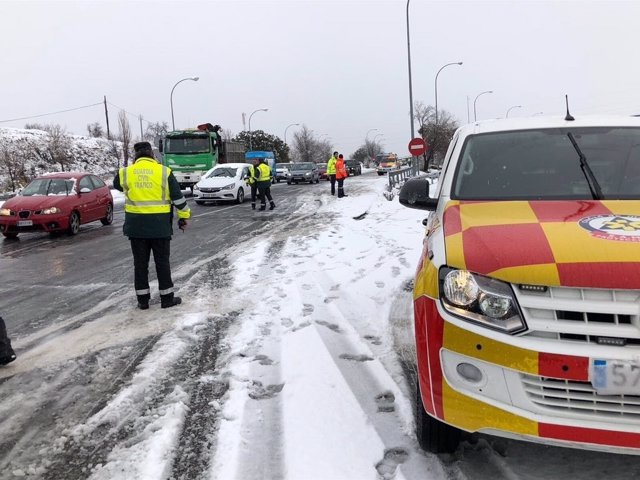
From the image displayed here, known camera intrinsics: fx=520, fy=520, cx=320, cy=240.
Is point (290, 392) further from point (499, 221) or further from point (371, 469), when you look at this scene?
point (499, 221)

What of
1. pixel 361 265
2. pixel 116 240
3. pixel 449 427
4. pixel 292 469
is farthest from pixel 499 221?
pixel 116 240

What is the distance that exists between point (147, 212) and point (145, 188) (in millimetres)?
274

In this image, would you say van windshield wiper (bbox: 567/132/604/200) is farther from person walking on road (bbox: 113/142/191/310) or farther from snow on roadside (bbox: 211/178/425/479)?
person walking on road (bbox: 113/142/191/310)

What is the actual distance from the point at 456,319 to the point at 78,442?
2.33 meters

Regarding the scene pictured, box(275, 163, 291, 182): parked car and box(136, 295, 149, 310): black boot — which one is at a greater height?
box(275, 163, 291, 182): parked car

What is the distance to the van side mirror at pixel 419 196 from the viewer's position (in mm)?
3932

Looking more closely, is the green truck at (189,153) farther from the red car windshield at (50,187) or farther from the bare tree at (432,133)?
the bare tree at (432,133)

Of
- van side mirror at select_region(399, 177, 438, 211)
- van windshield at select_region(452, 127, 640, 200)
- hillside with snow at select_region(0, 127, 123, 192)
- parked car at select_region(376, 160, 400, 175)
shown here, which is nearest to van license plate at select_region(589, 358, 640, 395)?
van windshield at select_region(452, 127, 640, 200)

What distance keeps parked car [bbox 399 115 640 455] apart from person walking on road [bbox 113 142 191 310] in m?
3.86

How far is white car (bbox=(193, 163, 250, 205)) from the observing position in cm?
2025

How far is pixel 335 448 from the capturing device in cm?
291

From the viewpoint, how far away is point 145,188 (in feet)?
19.2

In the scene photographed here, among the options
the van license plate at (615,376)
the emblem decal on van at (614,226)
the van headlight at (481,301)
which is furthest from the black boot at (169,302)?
the van license plate at (615,376)

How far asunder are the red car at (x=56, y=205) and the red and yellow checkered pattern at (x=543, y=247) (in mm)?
11812
